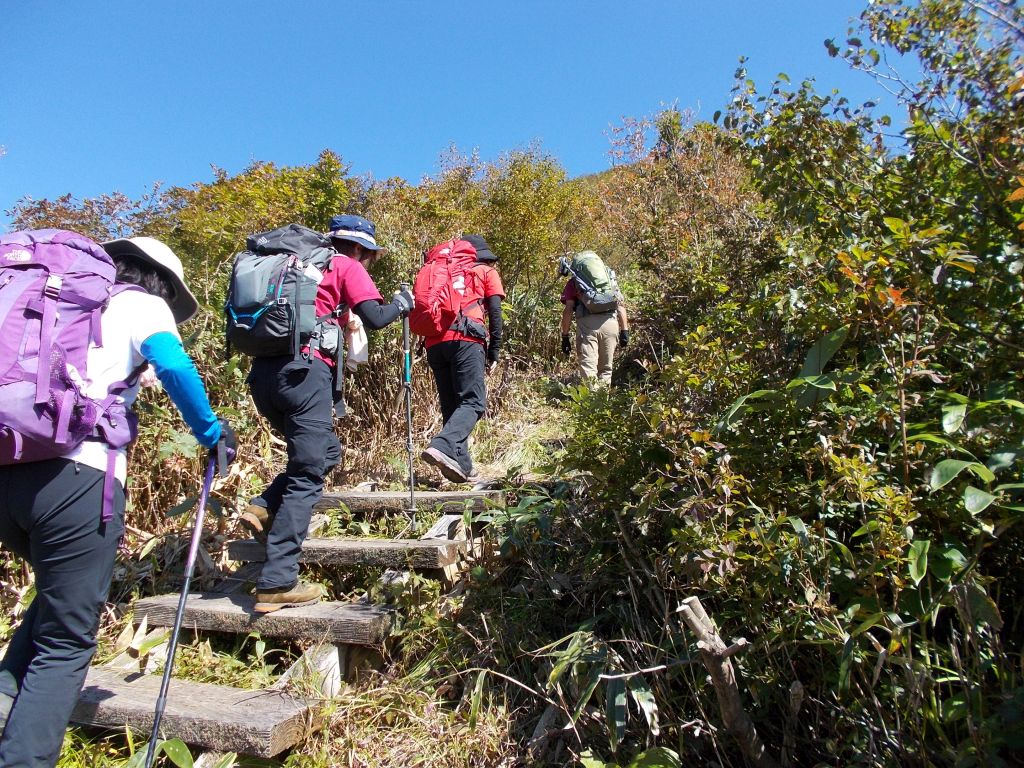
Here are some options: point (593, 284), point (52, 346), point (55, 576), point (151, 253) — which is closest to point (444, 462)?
point (151, 253)

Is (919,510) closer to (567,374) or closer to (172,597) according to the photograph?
(172,597)

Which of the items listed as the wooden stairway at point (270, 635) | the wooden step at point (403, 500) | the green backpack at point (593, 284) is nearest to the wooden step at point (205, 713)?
the wooden stairway at point (270, 635)

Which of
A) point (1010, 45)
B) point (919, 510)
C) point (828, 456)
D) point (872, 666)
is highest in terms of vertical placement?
point (1010, 45)

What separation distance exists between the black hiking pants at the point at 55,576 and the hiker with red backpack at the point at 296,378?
3.38 feet

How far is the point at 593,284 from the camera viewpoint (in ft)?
23.5

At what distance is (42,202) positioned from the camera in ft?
27.5

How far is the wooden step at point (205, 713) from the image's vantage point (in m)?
2.74

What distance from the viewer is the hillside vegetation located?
74.7 inches

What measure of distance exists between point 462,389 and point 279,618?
6.34ft

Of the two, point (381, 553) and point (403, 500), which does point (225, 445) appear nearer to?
point (381, 553)

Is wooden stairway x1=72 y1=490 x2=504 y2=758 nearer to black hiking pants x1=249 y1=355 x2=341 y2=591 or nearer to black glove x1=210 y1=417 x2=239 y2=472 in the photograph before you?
black hiking pants x1=249 y1=355 x2=341 y2=591

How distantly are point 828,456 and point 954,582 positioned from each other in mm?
462

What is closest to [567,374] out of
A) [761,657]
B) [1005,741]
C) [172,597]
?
Answer: [172,597]

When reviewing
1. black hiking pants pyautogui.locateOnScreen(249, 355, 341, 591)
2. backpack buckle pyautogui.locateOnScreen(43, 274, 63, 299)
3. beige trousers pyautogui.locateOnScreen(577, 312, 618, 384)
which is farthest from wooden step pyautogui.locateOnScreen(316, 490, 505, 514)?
beige trousers pyautogui.locateOnScreen(577, 312, 618, 384)
